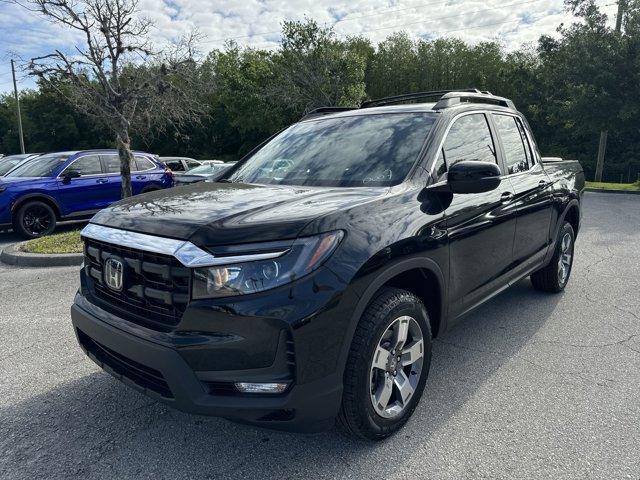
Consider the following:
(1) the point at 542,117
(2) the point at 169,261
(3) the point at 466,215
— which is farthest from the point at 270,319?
(1) the point at 542,117

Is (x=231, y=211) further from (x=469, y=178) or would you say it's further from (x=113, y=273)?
(x=469, y=178)

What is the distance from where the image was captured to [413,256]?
263cm

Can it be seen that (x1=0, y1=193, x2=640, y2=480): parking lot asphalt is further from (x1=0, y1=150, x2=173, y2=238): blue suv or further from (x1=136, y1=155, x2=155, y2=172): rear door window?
(x1=136, y1=155, x2=155, y2=172): rear door window

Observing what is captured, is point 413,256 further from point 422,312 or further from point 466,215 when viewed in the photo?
point 466,215

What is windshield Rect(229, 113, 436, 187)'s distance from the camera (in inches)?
120

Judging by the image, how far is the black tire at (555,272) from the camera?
4965mm

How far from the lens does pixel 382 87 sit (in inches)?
1759

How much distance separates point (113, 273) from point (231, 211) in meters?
0.70

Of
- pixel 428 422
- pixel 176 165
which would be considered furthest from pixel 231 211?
pixel 176 165

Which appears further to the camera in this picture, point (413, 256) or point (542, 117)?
point (542, 117)

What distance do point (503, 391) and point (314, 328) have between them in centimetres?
172

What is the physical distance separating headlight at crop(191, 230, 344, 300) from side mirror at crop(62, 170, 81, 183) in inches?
342

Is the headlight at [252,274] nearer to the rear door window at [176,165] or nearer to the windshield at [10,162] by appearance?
the windshield at [10,162]

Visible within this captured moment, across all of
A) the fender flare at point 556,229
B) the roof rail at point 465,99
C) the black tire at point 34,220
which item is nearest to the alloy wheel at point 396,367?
the roof rail at point 465,99
